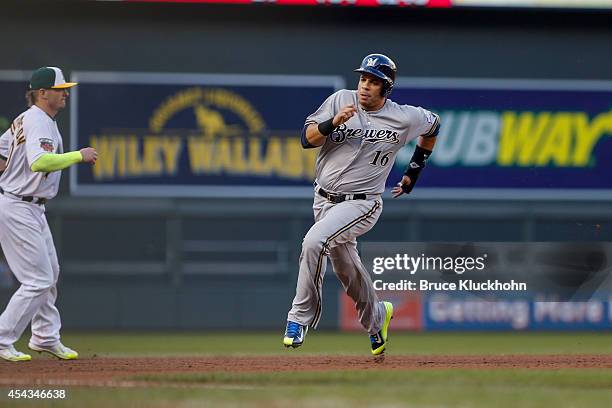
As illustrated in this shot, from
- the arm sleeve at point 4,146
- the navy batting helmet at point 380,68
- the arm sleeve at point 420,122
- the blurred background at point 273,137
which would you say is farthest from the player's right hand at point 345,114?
the blurred background at point 273,137

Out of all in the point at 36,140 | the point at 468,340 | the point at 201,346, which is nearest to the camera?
the point at 36,140

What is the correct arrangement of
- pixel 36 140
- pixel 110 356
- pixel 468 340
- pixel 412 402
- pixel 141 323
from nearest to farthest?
pixel 412 402 → pixel 36 140 → pixel 110 356 → pixel 468 340 → pixel 141 323

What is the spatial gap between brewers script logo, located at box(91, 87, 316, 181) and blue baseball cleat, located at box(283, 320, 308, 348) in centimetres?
548

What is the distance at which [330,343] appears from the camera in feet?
32.6

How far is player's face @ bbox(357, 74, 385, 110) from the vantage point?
669cm

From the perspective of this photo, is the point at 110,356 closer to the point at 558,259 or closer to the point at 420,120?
the point at 420,120

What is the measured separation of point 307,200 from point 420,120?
5147 millimetres

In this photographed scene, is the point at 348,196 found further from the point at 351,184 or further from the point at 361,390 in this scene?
the point at 361,390

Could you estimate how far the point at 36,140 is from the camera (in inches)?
263

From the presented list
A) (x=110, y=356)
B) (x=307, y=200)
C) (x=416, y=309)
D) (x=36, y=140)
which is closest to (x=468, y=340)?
(x=416, y=309)

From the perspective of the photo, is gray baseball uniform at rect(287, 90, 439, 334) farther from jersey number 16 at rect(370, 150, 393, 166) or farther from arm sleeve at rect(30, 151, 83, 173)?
arm sleeve at rect(30, 151, 83, 173)

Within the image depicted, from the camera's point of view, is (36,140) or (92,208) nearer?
(36,140)
